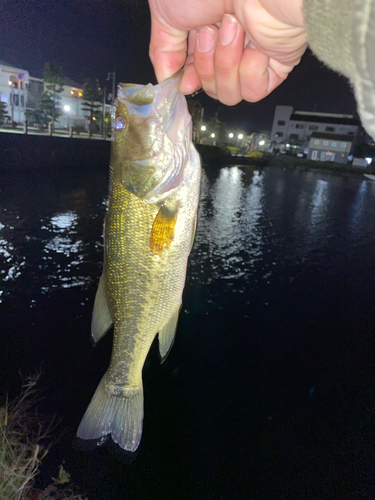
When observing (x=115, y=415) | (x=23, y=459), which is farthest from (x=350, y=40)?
(x=23, y=459)

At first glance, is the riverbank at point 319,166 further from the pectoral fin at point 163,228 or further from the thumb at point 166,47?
the pectoral fin at point 163,228

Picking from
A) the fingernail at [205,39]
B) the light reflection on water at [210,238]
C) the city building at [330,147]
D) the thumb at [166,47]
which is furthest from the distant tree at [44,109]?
the city building at [330,147]

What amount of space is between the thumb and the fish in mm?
218

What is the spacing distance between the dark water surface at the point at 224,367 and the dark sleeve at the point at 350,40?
4.37 meters

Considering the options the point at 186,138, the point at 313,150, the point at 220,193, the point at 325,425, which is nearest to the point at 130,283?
the point at 186,138

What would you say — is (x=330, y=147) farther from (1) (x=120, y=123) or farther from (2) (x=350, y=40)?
(2) (x=350, y=40)

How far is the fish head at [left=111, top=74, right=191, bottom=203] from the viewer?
1718 mm

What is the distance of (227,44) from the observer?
63.2 inches

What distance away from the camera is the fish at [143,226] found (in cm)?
175

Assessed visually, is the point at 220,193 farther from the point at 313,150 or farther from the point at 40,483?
the point at 313,150

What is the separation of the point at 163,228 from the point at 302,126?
244 ft

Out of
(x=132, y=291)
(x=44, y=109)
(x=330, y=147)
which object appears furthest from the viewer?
(x=330, y=147)

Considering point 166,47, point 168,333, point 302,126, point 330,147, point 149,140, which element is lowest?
point 168,333

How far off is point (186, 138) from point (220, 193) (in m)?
18.8
